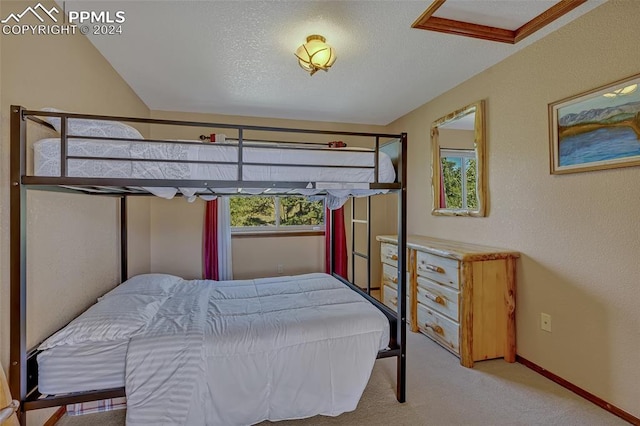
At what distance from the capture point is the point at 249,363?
159cm

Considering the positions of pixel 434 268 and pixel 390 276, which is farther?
pixel 390 276

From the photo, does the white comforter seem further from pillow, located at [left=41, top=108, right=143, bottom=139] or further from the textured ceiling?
the textured ceiling

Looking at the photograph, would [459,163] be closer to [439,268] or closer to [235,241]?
[439,268]

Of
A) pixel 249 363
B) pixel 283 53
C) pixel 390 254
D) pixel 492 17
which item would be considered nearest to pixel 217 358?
pixel 249 363

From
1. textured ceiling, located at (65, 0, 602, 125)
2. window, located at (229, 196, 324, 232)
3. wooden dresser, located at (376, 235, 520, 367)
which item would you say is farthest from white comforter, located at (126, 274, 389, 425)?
window, located at (229, 196, 324, 232)

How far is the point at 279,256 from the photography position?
4023 mm

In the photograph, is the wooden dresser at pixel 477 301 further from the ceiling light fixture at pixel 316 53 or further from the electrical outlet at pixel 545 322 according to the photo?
the ceiling light fixture at pixel 316 53

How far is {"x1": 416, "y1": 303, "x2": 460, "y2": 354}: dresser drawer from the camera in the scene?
2.48 meters

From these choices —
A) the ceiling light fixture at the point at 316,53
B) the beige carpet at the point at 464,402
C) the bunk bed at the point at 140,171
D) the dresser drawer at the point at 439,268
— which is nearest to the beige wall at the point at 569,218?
the beige carpet at the point at 464,402

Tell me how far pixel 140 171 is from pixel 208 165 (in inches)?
13.0

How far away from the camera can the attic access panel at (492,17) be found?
1863 mm

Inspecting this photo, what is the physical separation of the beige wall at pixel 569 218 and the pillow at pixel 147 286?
2.73m

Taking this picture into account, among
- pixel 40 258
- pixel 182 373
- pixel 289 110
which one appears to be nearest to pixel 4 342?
pixel 40 258

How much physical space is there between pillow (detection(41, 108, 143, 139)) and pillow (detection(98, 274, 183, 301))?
1094 mm
